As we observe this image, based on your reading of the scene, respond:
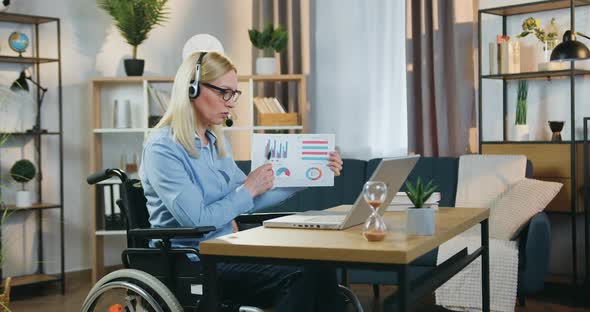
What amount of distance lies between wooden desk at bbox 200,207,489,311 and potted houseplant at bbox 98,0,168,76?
3.37 m

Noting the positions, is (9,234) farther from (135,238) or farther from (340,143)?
(135,238)

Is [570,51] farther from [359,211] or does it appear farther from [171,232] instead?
[171,232]

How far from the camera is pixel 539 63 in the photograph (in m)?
4.73

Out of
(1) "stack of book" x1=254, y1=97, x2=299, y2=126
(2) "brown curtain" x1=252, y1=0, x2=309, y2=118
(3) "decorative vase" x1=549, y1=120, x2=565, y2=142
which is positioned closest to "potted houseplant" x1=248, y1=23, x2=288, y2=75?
(1) "stack of book" x1=254, y1=97, x2=299, y2=126

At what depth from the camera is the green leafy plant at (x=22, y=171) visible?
189 inches

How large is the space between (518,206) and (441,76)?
1.31 m

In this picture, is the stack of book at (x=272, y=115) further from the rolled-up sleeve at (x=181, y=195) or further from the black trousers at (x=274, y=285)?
the black trousers at (x=274, y=285)

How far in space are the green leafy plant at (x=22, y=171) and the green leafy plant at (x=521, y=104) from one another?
3009 millimetres

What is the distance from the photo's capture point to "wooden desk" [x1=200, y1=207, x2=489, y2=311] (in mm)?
1735

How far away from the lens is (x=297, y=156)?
8.13 feet

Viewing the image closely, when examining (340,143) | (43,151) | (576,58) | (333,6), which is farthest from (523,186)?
(43,151)

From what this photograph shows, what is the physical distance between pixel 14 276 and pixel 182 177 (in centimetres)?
321

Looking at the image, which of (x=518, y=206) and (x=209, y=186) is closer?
(x=209, y=186)

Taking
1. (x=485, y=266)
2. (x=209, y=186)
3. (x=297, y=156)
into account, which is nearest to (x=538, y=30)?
(x=485, y=266)
